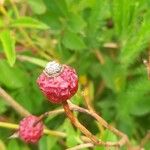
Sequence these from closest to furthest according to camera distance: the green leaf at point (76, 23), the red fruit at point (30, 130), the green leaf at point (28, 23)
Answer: the red fruit at point (30, 130), the green leaf at point (28, 23), the green leaf at point (76, 23)

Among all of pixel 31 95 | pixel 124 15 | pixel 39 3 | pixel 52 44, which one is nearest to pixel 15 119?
pixel 31 95

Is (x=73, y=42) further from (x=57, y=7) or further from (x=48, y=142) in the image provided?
(x=48, y=142)

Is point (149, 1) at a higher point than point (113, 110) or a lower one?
higher

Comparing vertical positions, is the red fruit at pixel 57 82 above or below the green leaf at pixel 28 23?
above

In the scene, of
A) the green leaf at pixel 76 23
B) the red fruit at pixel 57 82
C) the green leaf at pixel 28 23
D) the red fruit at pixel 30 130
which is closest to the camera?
the red fruit at pixel 57 82

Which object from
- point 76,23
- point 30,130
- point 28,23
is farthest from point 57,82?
point 76,23

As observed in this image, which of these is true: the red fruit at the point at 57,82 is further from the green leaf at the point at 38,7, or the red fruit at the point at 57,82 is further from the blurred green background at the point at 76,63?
the green leaf at the point at 38,7

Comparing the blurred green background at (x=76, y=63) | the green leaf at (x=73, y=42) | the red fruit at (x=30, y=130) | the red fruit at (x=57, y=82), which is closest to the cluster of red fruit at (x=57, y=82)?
the red fruit at (x=57, y=82)

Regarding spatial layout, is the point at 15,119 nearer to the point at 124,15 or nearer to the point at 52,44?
the point at 52,44
